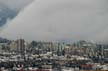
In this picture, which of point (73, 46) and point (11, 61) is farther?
point (73, 46)

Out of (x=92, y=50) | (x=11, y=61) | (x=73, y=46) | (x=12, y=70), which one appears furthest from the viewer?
(x=73, y=46)

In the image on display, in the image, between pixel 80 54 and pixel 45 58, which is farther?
pixel 80 54

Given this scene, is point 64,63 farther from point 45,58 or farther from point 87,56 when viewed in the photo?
point 87,56

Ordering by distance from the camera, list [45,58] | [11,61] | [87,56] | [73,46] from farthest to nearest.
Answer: [73,46], [87,56], [45,58], [11,61]

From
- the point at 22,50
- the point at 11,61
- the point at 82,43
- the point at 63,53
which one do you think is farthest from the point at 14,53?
the point at 82,43

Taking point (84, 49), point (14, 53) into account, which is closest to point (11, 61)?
point (14, 53)

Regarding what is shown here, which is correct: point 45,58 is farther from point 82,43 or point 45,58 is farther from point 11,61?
point 82,43

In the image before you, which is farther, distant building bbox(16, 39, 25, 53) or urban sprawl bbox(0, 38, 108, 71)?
distant building bbox(16, 39, 25, 53)

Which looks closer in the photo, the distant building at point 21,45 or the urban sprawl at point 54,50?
the urban sprawl at point 54,50

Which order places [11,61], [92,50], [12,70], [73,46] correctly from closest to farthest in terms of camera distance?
[12,70], [11,61], [92,50], [73,46]
